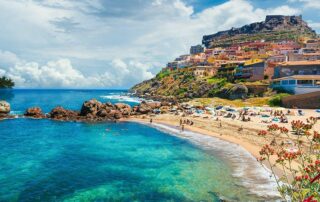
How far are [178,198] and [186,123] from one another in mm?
42639

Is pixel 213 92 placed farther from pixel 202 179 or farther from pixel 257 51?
pixel 202 179

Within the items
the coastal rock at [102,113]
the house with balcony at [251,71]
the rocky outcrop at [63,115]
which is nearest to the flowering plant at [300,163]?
the coastal rock at [102,113]

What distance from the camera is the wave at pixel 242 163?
26828 mm

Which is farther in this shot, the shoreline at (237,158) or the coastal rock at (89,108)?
the coastal rock at (89,108)

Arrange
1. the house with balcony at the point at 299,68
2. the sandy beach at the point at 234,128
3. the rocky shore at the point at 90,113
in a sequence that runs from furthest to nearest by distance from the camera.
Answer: the house with balcony at the point at 299,68 → the rocky shore at the point at 90,113 → the sandy beach at the point at 234,128

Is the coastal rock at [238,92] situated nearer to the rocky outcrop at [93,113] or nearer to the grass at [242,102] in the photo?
the grass at [242,102]

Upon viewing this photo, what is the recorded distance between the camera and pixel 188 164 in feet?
119

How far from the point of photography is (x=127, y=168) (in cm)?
3466

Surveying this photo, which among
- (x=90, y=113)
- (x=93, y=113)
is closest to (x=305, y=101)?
(x=93, y=113)

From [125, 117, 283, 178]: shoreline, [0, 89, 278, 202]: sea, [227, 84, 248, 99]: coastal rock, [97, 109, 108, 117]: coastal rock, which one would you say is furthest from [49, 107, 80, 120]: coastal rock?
[227, 84, 248, 99]: coastal rock

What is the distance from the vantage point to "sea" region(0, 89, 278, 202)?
2600 cm

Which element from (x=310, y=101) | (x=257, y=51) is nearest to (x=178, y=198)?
(x=310, y=101)

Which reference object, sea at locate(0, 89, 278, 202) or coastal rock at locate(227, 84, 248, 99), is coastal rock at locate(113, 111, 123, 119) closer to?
sea at locate(0, 89, 278, 202)

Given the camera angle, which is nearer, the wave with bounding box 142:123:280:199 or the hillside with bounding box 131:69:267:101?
the wave with bounding box 142:123:280:199
